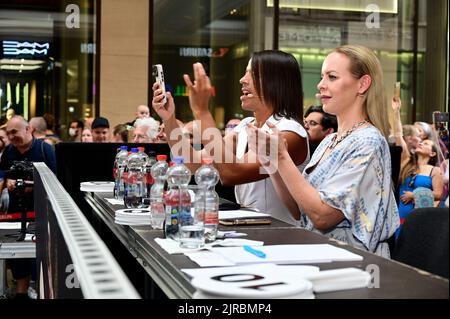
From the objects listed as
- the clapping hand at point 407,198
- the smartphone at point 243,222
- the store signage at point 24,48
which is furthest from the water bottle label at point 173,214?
the store signage at point 24,48

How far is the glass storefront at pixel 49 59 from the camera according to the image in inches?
427

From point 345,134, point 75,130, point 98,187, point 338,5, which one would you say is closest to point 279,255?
point 345,134

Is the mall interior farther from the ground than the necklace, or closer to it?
farther from the ground

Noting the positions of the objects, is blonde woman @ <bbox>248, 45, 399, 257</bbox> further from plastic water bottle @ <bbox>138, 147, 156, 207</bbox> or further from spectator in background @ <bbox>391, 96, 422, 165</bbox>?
spectator in background @ <bbox>391, 96, 422, 165</bbox>

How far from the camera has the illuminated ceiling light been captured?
464 inches

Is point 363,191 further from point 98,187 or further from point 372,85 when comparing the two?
point 98,187

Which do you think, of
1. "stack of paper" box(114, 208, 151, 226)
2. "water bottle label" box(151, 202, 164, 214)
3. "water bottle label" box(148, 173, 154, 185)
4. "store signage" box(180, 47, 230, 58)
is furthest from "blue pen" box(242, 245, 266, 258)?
"store signage" box(180, 47, 230, 58)

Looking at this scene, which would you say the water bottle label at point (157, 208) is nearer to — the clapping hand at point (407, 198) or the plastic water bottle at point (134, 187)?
the plastic water bottle at point (134, 187)

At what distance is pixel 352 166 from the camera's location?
103 inches

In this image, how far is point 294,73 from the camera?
3.38m

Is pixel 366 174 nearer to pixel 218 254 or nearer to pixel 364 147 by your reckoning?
pixel 364 147

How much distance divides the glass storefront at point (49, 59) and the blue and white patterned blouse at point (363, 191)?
879 cm

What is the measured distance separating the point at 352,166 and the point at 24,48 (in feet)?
30.5
